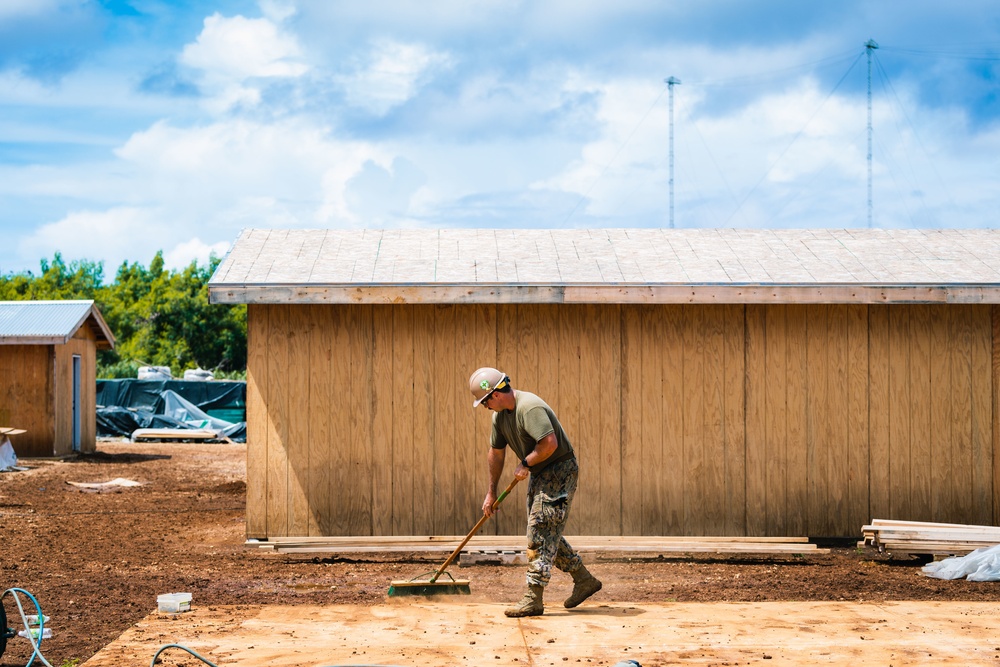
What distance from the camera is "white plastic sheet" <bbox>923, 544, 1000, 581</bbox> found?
8.00m

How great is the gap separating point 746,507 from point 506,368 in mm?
2634

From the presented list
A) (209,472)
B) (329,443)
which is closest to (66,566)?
(329,443)

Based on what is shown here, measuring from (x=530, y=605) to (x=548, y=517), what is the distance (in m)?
0.56

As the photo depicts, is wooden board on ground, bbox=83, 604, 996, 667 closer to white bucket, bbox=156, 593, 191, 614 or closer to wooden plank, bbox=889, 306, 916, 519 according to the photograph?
white bucket, bbox=156, 593, 191, 614

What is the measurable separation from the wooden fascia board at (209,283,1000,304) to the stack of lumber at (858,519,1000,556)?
6.75 feet

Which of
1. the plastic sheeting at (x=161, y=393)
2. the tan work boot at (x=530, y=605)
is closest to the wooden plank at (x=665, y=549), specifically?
the tan work boot at (x=530, y=605)

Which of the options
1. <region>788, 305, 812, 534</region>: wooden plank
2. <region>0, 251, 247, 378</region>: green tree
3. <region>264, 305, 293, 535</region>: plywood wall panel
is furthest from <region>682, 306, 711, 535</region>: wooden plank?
<region>0, 251, 247, 378</region>: green tree

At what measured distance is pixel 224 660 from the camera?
530cm

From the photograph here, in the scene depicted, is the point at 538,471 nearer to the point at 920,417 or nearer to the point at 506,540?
the point at 506,540

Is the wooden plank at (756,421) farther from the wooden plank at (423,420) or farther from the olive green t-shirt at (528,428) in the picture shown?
the olive green t-shirt at (528,428)

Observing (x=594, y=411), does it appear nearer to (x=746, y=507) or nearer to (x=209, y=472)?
(x=746, y=507)

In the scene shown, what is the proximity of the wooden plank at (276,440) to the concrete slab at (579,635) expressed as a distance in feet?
9.23

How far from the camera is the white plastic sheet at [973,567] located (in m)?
8.00

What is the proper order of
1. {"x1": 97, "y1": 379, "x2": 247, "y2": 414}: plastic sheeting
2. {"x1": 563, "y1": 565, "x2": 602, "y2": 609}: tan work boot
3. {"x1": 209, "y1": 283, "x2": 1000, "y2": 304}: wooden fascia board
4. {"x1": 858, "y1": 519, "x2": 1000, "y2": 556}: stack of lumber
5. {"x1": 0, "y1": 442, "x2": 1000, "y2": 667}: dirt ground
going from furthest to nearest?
{"x1": 97, "y1": 379, "x2": 247, "y2": 414}: plastic sheeting
{"x1": 209, "y1": 283, "x2": 1000, "y2": 304}: wooden fascia board
{"x1": 858, "y1": 519, "x2": 1000, "y2": 556}: stack of lumber
{"x1": 0, "y1": 442, "x2": 1000, "y2": 667}: dirt ground
{"x1": 563, "y1": 565, "x2": 602, "y2": 609}: tan work boot
